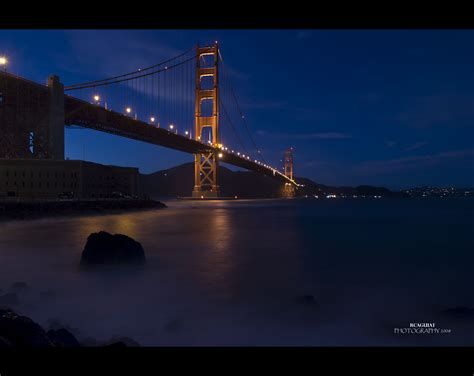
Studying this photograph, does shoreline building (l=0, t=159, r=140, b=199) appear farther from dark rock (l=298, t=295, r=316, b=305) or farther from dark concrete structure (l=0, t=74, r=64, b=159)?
dark rock (l=298, t=295, r=316, b=305)

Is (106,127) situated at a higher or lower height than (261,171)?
higher

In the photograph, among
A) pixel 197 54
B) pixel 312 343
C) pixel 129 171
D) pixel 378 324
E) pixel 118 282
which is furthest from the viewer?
pixel 197 54

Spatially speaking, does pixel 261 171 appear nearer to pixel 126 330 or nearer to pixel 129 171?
pixel 129 171

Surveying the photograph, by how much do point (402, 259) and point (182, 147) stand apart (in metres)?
35.5

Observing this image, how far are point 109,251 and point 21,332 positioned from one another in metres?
4.51

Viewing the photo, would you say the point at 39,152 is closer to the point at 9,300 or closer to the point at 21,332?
the point at 9,300

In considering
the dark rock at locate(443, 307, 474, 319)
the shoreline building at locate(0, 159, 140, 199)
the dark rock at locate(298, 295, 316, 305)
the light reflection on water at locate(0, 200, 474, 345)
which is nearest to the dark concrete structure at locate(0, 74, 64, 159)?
the shoreline building at locate(0, 159, 140, 199)

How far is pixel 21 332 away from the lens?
9.43ft

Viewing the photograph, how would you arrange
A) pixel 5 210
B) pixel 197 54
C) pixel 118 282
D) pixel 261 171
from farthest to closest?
Result: pixel 197 54, pixel 261 171, pixel 5 210, pixel 118 282

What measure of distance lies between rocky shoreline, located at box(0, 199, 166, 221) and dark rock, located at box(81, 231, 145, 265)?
12514 millimetres

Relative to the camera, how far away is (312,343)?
13.7ft

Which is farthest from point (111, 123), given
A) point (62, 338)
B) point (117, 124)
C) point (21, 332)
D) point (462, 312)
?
point (462, 312)

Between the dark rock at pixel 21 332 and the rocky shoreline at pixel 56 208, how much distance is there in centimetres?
1700
